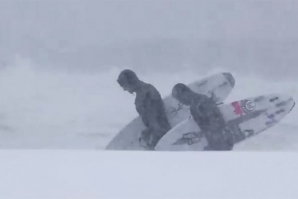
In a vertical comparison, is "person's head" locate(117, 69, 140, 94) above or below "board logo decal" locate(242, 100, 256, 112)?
above

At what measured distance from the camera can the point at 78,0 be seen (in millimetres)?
1858

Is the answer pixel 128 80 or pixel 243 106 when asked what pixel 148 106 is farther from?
pixel 243 106

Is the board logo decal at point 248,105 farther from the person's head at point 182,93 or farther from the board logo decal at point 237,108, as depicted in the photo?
the person's head at point 182,93

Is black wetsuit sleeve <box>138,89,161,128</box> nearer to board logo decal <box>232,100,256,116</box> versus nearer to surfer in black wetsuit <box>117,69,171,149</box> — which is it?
surfer in black wetsuit <box>117,69,171,149</box>

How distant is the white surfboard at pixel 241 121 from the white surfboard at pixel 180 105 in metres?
0.04

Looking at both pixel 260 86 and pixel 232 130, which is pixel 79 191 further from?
pixel 260 86

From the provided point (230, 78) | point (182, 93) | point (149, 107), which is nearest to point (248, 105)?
point (230, 78)

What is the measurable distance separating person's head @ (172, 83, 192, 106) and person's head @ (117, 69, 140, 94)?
17 centimetres

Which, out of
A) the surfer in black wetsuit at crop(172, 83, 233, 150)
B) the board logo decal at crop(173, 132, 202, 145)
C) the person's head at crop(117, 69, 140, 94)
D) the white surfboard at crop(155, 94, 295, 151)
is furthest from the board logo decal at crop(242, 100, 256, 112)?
the person's head at crop(117, 69, 140, 94)

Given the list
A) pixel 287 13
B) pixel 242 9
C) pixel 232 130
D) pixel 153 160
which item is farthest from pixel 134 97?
pixel 287 13

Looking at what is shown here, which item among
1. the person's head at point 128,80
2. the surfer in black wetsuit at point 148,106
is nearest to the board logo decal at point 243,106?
the surfer in black wetsuit at point 148,106

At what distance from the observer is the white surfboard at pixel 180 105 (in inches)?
73.0

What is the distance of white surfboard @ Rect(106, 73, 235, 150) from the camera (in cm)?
185

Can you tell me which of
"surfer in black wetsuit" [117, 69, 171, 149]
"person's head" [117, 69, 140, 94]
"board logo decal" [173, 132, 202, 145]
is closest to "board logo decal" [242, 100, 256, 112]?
"board logo decal" [173, 132, 202, 145]
